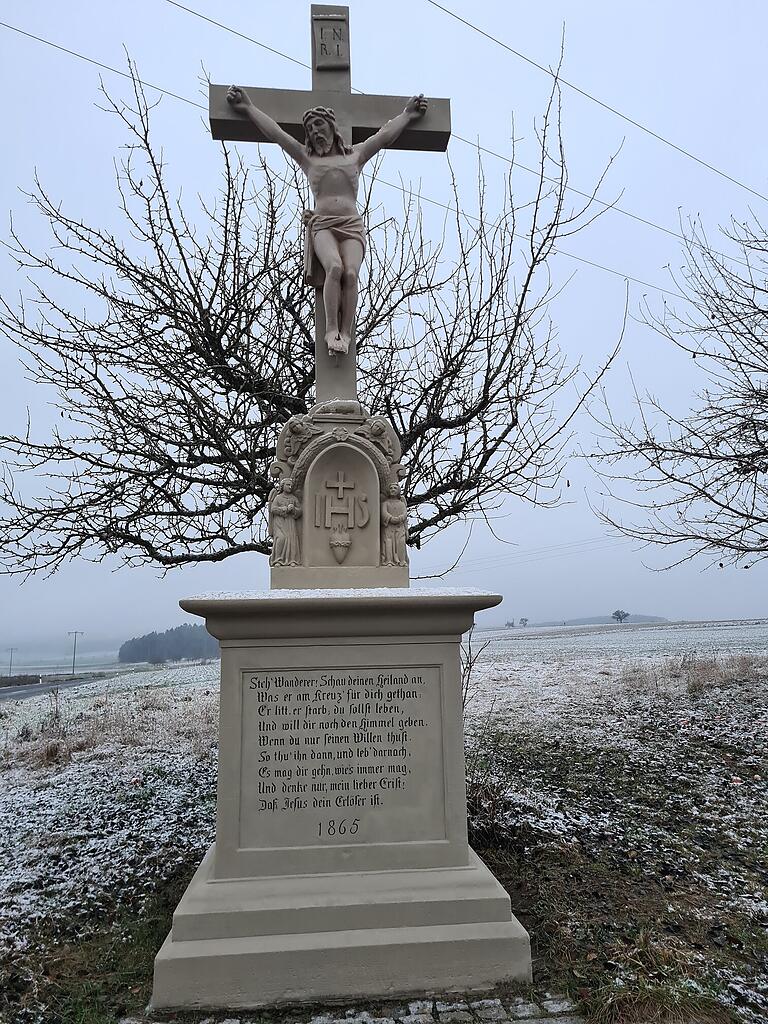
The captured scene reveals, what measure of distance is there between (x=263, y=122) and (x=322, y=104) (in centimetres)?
44

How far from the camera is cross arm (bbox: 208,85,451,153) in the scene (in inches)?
170

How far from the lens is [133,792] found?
562 centimetres

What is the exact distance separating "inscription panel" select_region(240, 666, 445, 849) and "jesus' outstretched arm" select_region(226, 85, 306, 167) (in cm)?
322

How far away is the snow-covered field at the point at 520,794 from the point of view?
3.71 m

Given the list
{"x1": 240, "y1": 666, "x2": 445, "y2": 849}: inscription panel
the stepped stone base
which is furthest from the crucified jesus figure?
the stepped stone base

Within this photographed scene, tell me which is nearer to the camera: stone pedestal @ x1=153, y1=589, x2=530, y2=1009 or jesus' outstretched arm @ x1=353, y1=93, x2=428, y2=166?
stone pedestal @ x1=153, y1=589, x2=530, y2=1009

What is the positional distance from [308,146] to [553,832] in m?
4.73

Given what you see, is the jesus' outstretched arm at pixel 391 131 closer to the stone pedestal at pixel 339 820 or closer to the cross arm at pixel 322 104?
the cross arm at pixel 322 104

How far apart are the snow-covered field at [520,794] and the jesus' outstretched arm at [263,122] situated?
4612 mm

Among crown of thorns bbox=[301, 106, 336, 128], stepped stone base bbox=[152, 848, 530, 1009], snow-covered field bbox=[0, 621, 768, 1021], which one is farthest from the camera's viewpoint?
crown of thorns bbox=[301, 106, 336, 128]

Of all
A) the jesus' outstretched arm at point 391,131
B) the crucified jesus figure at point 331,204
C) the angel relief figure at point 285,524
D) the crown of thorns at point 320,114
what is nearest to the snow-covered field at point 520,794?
the angel relief figure at point 285,524

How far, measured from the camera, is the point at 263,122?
4.23 metres

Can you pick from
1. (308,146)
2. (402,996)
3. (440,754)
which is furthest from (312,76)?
(402,996)

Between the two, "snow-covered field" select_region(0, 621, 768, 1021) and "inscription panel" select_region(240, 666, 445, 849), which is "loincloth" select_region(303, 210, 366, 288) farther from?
"snow-covered field" select_region(0, 621, 768, 1021)
